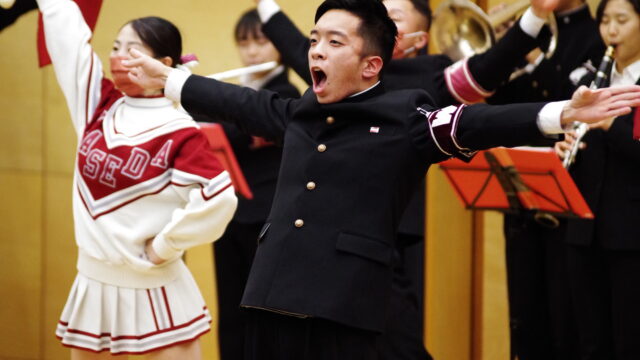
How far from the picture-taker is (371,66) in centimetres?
254

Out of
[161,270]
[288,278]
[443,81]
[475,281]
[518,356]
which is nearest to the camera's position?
[288,278]

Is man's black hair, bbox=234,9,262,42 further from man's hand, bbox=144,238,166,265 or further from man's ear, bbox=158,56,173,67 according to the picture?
man's hand, bbox=144,238,166,265

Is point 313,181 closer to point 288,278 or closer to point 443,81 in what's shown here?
point 288,278

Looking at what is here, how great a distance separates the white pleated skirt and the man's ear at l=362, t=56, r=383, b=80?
3.44 feet

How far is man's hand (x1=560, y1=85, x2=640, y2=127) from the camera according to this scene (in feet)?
6.83

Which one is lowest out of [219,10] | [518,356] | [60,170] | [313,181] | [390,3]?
[518,356]

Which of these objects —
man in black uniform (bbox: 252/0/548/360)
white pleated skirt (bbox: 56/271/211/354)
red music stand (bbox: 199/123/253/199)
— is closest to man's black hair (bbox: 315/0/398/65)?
man in black uniform (bbox: 252/0/548/360)

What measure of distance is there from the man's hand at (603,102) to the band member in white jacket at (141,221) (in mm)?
1268

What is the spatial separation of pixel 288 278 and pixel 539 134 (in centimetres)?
72

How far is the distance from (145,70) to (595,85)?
1.70 metres

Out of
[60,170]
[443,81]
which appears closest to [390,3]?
[443,81]

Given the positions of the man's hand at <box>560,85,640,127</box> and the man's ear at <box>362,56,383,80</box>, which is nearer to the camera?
the man's hand at <box>560,85,640,127</box>

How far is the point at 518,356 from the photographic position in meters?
4.02

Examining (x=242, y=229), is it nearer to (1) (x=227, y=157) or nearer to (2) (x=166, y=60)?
(1) (x=227, y=157)
